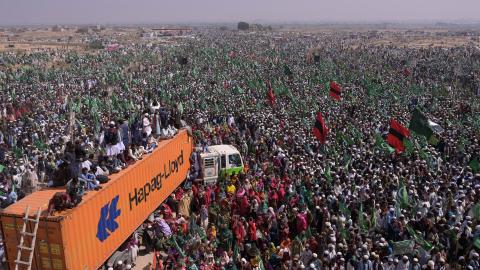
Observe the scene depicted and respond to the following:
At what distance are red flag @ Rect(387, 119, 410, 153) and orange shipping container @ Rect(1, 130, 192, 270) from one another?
26.6 ft

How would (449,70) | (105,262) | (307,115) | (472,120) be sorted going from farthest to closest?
1. (449,70)
2. (307,115)
3. (472,120)
4. (105,262)

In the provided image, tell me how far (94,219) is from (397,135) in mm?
11060

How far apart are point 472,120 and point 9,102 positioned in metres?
26.4

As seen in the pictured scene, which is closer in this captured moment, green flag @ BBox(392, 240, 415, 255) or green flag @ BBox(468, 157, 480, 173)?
green flag @ BBox(392, 240, 415, 255)

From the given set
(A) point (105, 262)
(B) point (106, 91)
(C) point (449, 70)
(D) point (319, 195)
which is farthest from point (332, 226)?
(C) point (449, 70)

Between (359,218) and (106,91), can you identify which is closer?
(359,218)

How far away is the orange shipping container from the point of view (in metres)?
8.78

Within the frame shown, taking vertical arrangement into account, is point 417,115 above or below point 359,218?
above

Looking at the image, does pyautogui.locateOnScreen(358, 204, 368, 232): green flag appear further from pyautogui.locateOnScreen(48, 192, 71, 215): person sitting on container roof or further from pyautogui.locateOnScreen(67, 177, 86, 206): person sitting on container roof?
pyautogui.locateOnScreen(48, 192, 71, 215): person sitting on container roof

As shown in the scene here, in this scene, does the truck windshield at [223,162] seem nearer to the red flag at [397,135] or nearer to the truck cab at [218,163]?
the truck cab at [218,163]

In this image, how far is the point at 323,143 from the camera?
58.8 ft

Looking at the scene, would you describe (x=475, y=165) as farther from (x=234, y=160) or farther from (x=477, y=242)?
(x=234, y=160)

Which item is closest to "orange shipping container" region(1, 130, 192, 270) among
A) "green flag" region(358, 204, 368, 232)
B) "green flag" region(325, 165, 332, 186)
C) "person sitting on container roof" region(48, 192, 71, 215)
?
"person sitting on container roof" region(48, 192, 71, 215)

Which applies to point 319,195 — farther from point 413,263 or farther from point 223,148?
point 223,148
